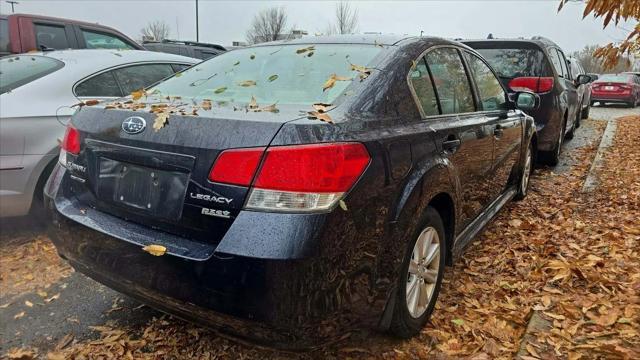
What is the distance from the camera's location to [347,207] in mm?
1881

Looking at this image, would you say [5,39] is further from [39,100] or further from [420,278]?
[420,278]

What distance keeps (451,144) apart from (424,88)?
0.35 meters

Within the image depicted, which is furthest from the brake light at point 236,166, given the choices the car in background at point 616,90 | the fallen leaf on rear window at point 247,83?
the car in background at point 616,90

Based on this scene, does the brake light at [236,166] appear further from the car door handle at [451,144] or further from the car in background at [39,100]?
the car in background at [39,100]

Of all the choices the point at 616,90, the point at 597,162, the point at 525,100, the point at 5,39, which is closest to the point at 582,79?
the point at 597,162

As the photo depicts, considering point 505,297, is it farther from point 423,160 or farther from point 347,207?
point 347,207

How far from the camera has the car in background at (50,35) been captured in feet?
21.6

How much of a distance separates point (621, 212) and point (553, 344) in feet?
8.55

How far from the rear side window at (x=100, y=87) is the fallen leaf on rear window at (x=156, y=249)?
2544 mm

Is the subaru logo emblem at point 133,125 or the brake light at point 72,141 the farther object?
the brake light at point 72,141

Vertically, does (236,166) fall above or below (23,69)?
below

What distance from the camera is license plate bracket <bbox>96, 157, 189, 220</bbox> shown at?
198 cm

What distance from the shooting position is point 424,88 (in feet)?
8.76

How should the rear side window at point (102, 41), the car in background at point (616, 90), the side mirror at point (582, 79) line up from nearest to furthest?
the rear side window at point (102, 41) → the side mirror at point (582, 79) → the car in background at point (616, 90)
